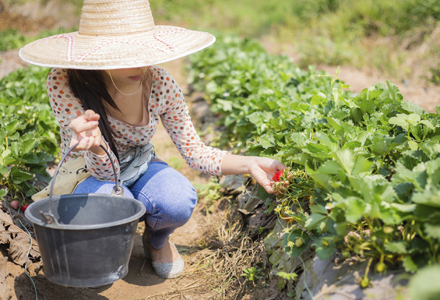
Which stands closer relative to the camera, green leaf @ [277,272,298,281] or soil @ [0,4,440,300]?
green leaf @ [277,272,298,281]

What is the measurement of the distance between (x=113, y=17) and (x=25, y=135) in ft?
3.85

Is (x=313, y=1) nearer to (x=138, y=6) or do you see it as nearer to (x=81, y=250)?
(x=138, y=6)

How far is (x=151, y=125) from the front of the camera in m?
2.11

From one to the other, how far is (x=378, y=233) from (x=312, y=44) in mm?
5576

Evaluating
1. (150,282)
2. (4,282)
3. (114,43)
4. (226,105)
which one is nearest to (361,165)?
(114,43)

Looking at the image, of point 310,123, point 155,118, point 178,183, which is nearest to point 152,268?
point 178,183

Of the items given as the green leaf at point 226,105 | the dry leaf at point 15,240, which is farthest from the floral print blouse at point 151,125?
the green leaf at point 226,105

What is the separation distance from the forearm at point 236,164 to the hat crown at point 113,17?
31.3 inches

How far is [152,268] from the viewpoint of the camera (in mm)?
2381

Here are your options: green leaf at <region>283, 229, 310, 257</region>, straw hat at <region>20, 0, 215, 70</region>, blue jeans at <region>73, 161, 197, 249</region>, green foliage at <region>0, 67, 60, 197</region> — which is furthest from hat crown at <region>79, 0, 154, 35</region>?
green leaf at <region>283, 229, 310, 257</region>

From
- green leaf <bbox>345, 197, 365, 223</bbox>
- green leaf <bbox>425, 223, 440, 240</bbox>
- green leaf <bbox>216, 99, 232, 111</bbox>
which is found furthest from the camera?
green leaf <bbox>216, 99, 232, 111</bbox>

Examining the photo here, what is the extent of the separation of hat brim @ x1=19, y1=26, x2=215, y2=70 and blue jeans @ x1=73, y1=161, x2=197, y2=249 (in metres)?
0.68

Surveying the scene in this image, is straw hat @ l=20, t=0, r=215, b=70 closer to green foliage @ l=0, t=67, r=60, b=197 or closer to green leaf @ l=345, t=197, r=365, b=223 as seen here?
green foliage @ l=0, t=67, r=60, b=197

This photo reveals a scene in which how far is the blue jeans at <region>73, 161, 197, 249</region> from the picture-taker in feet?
6.74
